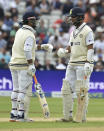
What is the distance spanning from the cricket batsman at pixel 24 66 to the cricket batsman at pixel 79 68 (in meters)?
0.67

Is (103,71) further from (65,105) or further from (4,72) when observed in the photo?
(65,105)

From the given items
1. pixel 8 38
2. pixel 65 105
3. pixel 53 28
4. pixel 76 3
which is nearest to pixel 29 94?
pixel 65 105

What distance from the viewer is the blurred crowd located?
1997 centimetres

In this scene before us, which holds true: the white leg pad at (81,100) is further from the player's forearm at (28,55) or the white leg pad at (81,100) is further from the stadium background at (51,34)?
the stadium background at (51,34)

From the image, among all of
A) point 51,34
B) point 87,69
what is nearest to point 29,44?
point 87,69

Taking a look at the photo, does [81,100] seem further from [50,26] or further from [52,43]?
[50,26]

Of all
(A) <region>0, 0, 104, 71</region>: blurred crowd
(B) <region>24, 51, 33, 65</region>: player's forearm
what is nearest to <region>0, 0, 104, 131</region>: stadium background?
(A) <region>0, 0, 104, 71</region>: blurred crowd

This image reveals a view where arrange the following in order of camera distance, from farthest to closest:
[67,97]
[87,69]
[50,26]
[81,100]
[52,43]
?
[50,26]
[52,43]
[67,97]
[81,100]
[87,69]

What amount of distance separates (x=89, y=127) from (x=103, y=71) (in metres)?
10.0

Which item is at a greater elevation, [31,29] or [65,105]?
[31,29]

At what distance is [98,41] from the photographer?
20.8 m

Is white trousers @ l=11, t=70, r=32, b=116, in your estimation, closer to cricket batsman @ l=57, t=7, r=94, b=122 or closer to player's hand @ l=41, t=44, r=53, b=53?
cricket batsman @ l=57, t=7, r=94, b=122

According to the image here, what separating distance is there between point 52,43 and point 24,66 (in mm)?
10247

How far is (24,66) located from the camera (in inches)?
414
